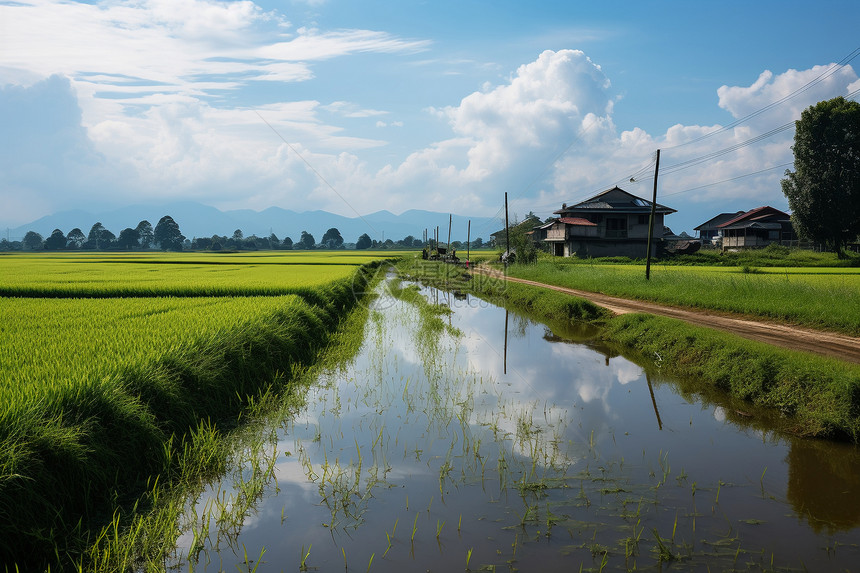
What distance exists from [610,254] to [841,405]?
41617 millimetres

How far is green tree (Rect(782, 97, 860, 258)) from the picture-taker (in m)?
38.3

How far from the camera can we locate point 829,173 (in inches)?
1516

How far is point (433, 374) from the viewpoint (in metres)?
9.91

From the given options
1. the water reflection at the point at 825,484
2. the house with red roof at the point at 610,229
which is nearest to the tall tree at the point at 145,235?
the house with red roof at the point at 610,229

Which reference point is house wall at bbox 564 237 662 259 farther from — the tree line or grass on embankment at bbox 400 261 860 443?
the tree line

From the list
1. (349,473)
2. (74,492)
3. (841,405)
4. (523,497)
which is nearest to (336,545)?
(349,473)

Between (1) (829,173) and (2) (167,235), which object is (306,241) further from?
(1) (829,173)

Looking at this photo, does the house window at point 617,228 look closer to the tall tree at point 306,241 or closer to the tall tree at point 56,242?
the tall tree at point 306,241

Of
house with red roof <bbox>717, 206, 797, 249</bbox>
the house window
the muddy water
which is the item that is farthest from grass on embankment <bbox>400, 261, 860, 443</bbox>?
house with red roof <bbox>717, 206, 797, 249</bbox>

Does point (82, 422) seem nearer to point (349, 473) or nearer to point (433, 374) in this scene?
point (349, 473)

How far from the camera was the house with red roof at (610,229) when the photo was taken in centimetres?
4606

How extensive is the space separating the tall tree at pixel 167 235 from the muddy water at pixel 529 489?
423 feet

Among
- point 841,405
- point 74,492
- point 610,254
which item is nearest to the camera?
point 74,492

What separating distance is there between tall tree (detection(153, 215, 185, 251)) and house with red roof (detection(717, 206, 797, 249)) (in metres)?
112
